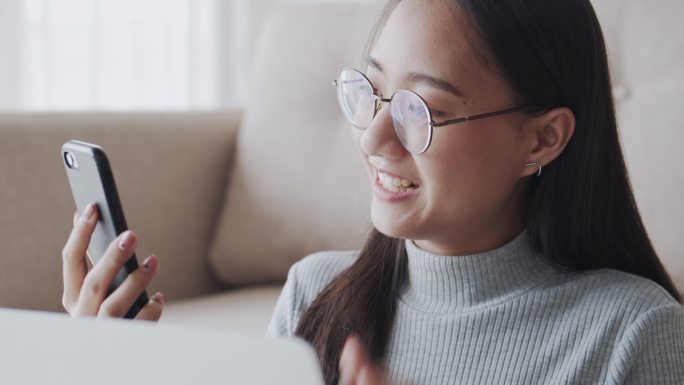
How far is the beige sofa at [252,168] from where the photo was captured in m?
1.54

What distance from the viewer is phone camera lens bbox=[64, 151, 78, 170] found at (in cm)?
109

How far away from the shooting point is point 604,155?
107cm

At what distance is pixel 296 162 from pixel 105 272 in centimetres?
91

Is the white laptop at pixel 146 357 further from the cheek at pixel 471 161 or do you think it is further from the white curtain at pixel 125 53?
the white curtain at pixel 125 53

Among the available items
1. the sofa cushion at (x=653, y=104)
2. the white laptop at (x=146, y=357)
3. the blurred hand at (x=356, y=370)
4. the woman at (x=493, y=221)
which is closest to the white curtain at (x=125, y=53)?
the sofa cushion at (x=653, y=104)

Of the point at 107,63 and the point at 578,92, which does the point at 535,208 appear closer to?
the point at 578,92

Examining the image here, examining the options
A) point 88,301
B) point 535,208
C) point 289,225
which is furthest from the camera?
point 289,225

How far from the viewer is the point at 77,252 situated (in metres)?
1.03

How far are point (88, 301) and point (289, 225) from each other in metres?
0.87

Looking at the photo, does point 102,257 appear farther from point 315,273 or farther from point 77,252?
point 315,273

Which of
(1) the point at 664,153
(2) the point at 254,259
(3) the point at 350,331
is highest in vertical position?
(1) the point at 664,153

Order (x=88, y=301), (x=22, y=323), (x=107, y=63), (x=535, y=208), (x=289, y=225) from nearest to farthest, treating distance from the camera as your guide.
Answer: (x=22, y=323) → (x=88, y=301) → (x=535, y=208) → (x=289, y=225) → (x=107, y=63)

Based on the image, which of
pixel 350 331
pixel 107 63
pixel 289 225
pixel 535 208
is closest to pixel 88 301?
pixel 350 331

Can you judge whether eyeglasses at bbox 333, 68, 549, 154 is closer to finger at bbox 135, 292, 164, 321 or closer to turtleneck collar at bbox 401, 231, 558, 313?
turtleneck collar at bbox 401, 231, 558, 313
